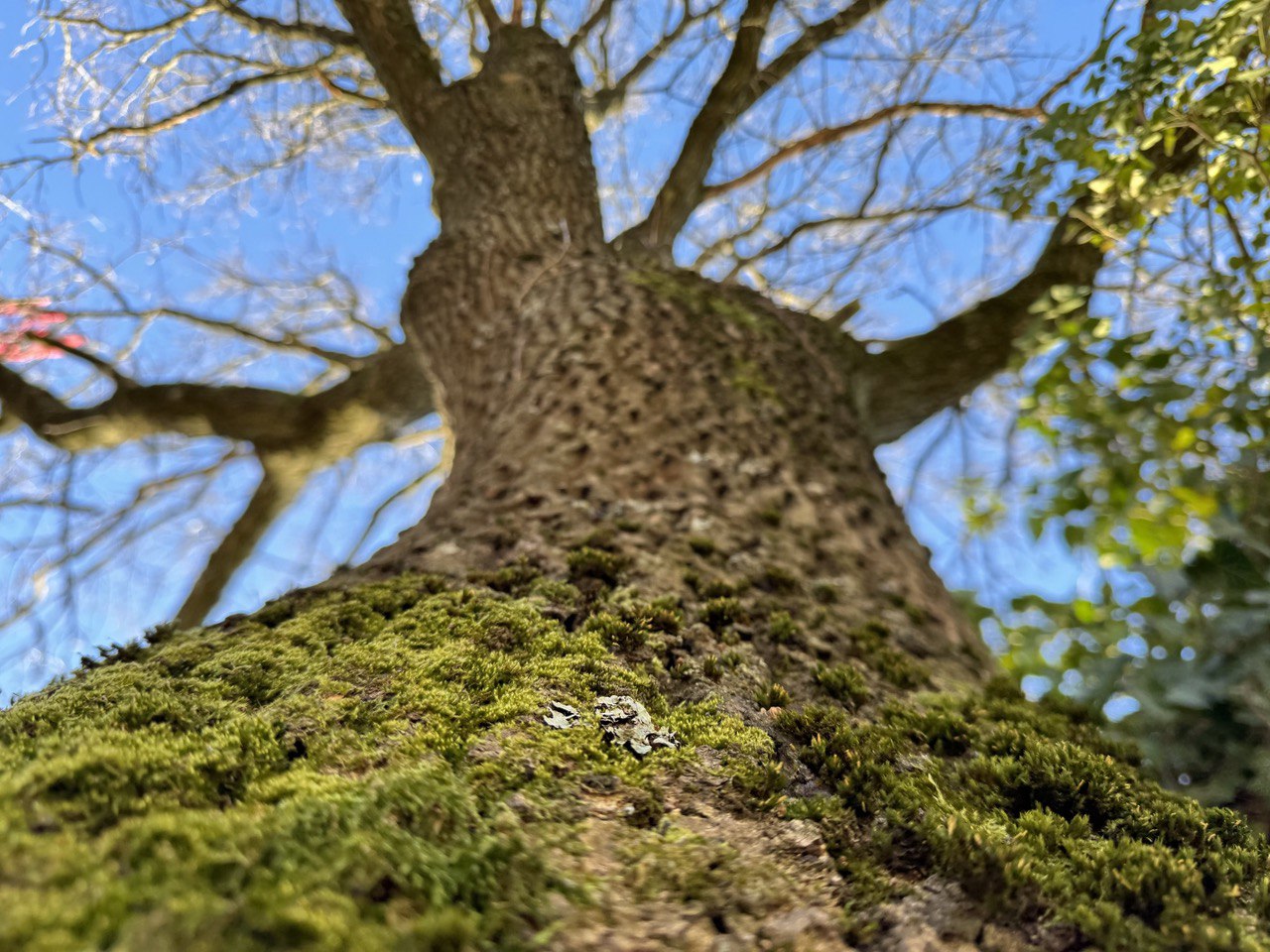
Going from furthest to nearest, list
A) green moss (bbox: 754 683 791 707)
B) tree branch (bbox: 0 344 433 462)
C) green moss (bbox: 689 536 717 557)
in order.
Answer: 1. tree branch (bbox: 0 344 433 462)
2. green moss (bbox: 689 536 717 557)
3. green moss (bbox: 754 683 791 707)

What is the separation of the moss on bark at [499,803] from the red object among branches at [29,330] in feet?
9.86

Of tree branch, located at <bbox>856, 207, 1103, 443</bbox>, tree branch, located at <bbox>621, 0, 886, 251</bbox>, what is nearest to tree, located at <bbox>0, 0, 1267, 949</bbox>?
tree branch, located at <bbox>856, 207, 1103, 443</bbox>

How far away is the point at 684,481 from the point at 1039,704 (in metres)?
0.99

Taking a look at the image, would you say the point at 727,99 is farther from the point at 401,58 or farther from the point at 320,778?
the point at 320,778

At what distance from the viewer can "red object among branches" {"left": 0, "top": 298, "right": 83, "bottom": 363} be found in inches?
136

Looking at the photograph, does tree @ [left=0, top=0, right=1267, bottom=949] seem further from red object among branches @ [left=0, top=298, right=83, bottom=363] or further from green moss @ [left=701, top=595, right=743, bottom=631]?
red object among branches @ [left=0, top=298, right=83, bottom=363]

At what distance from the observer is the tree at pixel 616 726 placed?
29.4 inches

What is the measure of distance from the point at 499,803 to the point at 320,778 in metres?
0.22

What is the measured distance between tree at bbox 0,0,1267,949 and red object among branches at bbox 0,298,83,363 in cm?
204

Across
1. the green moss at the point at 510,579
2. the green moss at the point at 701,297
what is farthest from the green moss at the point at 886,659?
the green moss at the point at 701,297

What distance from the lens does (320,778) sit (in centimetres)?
→ 91

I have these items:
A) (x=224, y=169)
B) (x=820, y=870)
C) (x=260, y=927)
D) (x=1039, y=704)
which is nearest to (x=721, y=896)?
(x=820, y=870)

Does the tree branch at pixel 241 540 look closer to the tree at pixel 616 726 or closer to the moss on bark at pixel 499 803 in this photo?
the tree at pixel 616 726

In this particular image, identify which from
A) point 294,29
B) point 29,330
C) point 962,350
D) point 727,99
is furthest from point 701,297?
point 29,330
